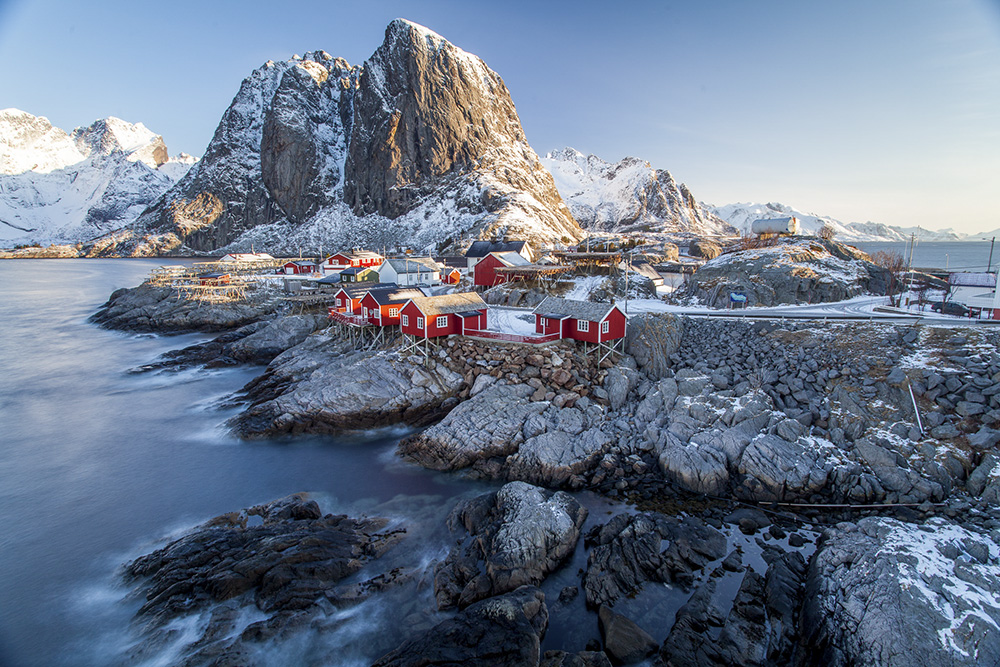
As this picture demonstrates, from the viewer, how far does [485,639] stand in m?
12.2

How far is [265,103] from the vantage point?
17350 cm

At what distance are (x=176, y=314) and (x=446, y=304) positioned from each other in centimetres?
4695

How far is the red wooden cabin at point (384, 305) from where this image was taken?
33.4m

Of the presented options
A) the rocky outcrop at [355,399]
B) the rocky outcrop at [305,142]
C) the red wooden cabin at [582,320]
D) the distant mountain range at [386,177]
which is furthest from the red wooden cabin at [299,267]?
the rocky outcrop at [305,142]

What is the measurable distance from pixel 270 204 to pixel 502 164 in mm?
90089

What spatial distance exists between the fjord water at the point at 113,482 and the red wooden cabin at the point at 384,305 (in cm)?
1039

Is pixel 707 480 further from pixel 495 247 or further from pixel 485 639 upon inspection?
pixel 495 247

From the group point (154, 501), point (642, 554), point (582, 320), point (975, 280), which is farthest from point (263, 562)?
point (975, 280)

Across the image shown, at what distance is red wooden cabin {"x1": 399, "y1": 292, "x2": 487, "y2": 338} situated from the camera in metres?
30.9

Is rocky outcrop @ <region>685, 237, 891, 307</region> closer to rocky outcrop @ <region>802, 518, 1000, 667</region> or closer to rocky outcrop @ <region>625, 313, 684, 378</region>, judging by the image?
rocky outcrop @ <region>625, 313, 684, 378</region>

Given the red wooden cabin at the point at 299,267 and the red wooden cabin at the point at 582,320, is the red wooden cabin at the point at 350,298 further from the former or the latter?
the red wooden cabin at the point at 299,267

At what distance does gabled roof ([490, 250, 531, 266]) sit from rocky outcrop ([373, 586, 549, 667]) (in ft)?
125

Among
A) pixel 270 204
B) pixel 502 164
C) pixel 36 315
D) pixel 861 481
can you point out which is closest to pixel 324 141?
pixel 270 204

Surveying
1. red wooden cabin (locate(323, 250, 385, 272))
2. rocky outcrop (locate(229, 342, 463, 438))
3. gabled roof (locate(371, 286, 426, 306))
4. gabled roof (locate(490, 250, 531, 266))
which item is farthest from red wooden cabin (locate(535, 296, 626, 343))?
red wooden cabin (locate(323, 250, 385, 272))
